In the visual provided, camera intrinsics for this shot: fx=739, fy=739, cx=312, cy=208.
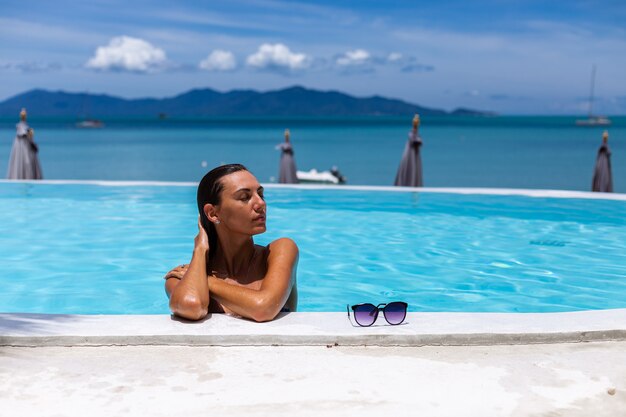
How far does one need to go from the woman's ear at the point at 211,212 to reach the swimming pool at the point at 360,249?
2.98 metres

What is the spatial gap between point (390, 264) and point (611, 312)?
178 inches

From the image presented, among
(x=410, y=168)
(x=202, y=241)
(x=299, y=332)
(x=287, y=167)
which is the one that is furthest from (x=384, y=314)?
(x=287, y=167)

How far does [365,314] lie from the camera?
373 centimetres

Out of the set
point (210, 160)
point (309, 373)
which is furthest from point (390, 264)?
point (210, 160)

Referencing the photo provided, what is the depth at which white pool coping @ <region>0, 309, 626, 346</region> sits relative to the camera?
3.57 meters

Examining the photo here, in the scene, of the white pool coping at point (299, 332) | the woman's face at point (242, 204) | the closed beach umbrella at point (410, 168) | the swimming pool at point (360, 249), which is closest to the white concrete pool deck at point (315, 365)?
the white pool coping at point (299, 332)

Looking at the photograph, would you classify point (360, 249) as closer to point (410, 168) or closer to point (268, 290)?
point (268, 290)

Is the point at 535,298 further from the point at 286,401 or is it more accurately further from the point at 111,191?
Result: the point at 111,191

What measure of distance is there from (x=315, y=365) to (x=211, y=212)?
3.81ft

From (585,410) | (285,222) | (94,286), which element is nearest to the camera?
(585,410)

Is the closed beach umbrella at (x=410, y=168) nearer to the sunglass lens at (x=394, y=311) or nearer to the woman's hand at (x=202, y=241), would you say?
the woman's hand at (x=202, y=241)

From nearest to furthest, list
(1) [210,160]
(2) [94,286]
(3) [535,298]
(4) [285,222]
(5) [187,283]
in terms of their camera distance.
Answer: (5) [187,283], (3) [535,298], (2) [94,286], (4) [285,222], (1) [210,160]

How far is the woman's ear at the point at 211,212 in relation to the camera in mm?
4062

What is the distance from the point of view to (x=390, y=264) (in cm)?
855
